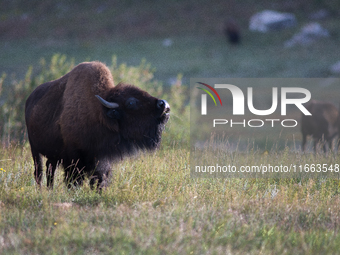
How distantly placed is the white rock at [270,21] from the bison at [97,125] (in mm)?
41489

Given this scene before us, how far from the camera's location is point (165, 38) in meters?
46.3

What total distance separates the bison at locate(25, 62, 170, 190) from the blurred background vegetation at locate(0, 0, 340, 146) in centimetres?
2278

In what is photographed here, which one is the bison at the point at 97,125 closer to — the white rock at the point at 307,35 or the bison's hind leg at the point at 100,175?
the bison's hind leg at the point at 100,175

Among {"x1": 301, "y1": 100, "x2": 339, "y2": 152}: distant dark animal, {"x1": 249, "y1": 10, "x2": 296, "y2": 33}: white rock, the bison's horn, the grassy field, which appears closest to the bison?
the bison's horn

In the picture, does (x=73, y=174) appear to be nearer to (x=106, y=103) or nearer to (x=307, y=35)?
(x=106, y=103)

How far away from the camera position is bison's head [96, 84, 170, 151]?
20.1ft

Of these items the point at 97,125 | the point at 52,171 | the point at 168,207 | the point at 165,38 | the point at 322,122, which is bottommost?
the point at 168,207

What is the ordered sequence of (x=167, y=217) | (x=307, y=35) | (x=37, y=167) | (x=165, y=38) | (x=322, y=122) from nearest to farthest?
(x=167, y=217) → (x=37, y=167) → (x=322, y=122) → (x=307, y=35) → (x=165, y=38)

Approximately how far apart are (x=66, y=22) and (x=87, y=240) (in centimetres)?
5090

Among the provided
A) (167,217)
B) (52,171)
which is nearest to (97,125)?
(52,171)

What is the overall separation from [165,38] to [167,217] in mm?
42715

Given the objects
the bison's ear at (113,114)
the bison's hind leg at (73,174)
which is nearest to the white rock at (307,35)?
the bison's ear at (113,114)

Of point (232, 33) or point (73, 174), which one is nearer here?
point (73, 174)

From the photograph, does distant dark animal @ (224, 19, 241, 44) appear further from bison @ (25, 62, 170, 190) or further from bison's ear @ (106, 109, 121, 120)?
bison's ear @ (106, 109, 121, 120)
